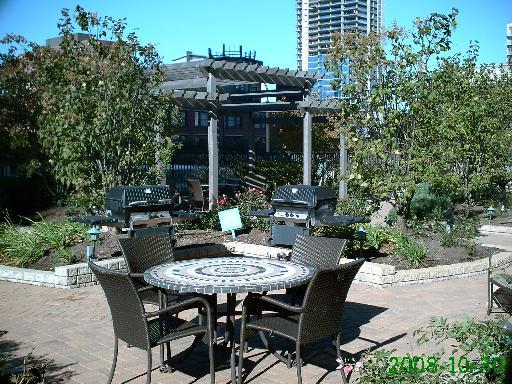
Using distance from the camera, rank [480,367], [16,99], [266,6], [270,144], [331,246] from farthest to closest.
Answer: [270,144], [266,6], [16,99], [331,246], [480,367]

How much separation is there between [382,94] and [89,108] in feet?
15.1

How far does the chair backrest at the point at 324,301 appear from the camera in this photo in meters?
3.79

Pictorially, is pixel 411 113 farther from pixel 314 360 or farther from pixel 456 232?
pixel 314 360

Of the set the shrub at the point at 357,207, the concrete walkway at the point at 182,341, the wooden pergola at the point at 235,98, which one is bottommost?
the concrete walkway at the point at 182,341

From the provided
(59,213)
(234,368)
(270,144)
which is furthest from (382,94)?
(270,144)

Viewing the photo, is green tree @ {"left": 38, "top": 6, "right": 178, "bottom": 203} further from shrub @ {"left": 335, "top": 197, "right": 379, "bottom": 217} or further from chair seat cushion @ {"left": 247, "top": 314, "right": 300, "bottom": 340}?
chair seat cushion @ {"left": 247, "top": 314, "right": 300, "bottom": 340}

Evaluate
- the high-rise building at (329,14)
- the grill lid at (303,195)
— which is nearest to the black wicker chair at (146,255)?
A: the grill lid at (303,195)

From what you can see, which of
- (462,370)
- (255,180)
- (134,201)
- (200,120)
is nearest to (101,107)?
(134,201)

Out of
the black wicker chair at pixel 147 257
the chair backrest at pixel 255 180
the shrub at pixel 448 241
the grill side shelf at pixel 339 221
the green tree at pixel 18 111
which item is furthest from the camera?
the chair backrest at pixel 255 180

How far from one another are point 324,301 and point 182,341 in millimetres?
1721

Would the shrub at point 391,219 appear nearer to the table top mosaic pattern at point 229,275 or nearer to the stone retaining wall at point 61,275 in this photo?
the stone retaining wall at point 61,275

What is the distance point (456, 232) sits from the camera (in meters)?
9.01

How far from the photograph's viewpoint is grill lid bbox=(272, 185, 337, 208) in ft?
25.1

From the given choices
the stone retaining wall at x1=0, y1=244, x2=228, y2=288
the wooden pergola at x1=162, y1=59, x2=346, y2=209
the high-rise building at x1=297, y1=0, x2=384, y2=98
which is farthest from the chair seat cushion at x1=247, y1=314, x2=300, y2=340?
the high-rise building at x1=297, y1=0, x2=384, y2=98
